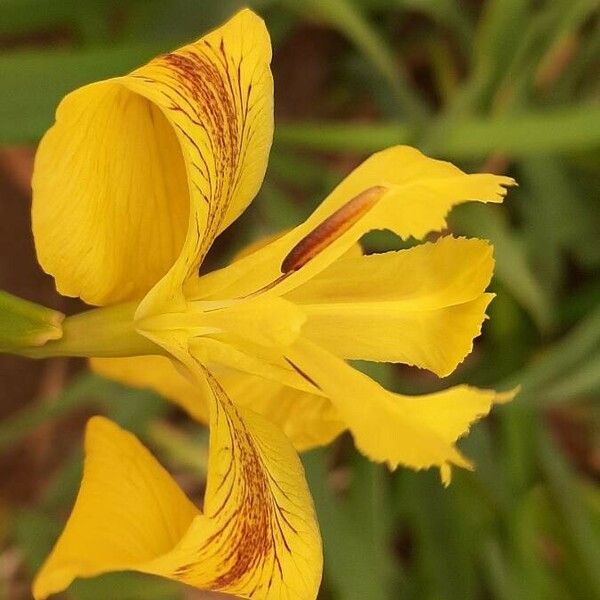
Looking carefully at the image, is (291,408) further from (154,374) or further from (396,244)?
(396,244)

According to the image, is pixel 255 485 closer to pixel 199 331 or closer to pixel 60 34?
pixel 199 331

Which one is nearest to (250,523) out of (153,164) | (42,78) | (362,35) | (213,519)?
(213,519)

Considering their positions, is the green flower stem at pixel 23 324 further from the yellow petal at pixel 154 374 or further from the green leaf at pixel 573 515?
the green leaf at pixel 573 515

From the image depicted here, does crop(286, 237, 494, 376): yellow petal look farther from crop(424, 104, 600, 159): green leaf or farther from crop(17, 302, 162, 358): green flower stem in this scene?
crop(424, 104, 600, 159): green leaf

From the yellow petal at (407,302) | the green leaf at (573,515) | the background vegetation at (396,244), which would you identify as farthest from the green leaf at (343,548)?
the yellow petal at (407,302)

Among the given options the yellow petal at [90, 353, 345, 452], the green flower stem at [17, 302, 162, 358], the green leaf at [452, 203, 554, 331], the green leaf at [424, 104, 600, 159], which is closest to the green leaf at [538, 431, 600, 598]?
the green leaf at [452, 203, 554, 331]

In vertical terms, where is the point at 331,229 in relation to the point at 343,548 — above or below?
above

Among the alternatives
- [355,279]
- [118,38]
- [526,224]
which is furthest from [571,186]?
[355,279]
